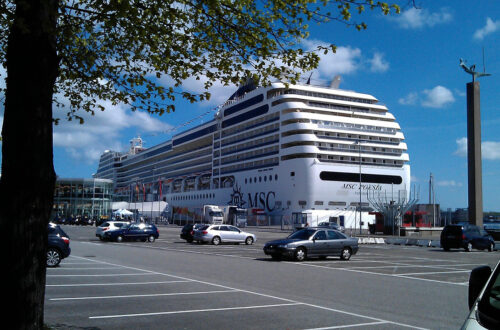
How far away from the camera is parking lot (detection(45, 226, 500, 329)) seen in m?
7.62

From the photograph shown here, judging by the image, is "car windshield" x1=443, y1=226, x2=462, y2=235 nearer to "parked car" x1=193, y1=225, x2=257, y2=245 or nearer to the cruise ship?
"parked car" x1=193, y1=225, x2=257, y2=245

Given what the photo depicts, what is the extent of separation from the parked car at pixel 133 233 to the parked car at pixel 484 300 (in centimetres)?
3102

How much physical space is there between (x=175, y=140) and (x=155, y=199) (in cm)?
1390

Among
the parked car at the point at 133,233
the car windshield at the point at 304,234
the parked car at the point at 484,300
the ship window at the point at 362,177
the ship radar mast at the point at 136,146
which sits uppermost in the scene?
the ship radar mast at the point at 136,146

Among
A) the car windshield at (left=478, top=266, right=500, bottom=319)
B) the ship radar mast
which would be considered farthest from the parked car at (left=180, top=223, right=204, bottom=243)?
the ship radar mast

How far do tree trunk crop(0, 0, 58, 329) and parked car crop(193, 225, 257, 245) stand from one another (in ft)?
87.6

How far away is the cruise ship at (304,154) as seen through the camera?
206 feet

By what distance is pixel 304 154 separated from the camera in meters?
63.8

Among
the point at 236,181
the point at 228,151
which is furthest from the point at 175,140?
the point at 236,181

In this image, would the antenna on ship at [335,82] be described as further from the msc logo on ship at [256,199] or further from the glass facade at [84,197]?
the glass facade at [84,197]

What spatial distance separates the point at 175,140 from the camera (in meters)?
104

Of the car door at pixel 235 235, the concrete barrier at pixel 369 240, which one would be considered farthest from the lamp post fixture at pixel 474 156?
the car door at pixel 235 235

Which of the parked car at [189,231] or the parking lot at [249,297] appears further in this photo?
the parked car at [189,231]

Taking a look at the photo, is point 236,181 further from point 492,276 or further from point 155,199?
point 492,276
